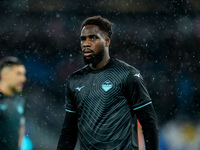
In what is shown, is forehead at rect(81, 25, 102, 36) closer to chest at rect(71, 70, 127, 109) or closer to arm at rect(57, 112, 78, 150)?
chest at rect(71, 70, 127, 109)

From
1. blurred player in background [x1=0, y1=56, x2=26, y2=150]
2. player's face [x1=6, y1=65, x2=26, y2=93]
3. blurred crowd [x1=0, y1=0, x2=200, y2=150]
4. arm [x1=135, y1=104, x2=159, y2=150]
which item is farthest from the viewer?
blurred crowd [x1=0, y1=0, x2=200, y2=150]

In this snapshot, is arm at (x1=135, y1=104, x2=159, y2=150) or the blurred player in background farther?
the blurred player in background

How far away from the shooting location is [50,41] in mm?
9242

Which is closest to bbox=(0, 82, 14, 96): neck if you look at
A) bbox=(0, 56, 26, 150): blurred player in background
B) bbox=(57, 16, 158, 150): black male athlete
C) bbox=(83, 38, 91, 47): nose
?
bbox=(0, 56, 26, 150): blurred player in background

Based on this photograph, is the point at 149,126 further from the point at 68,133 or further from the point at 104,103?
the point at 68,133

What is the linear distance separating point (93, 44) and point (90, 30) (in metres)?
0.15

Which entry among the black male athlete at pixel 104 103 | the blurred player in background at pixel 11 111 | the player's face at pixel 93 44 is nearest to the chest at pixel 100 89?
the black male athlete at pixel 104 103

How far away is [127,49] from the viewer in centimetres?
927

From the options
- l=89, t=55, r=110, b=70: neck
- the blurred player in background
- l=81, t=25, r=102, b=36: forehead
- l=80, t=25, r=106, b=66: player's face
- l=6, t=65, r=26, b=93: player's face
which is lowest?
the blurred player in background

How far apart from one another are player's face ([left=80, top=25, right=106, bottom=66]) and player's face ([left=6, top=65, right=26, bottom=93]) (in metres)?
1.94

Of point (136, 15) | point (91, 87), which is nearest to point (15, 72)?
point (91, 87)

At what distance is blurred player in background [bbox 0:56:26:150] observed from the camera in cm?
396

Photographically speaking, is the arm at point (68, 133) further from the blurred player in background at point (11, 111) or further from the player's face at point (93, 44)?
the blurred player in background at point (11, 111)

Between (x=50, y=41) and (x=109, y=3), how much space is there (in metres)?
2.07
